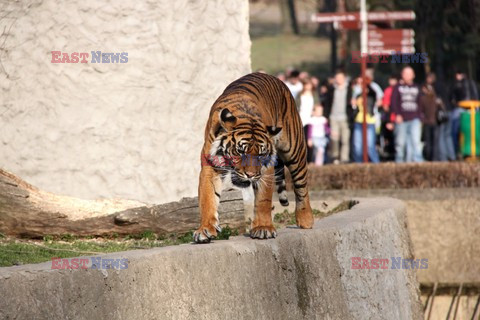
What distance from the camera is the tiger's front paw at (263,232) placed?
8359mm

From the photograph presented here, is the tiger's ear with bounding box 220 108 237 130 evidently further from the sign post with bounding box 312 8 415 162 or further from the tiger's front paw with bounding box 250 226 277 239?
the sign post with bounding box 312 8 415 162

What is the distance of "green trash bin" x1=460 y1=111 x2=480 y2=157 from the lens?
24.5 m

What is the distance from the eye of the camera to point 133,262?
653cm

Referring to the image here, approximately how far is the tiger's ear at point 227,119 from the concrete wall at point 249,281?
0.71 meters

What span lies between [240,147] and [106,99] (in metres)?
2.58

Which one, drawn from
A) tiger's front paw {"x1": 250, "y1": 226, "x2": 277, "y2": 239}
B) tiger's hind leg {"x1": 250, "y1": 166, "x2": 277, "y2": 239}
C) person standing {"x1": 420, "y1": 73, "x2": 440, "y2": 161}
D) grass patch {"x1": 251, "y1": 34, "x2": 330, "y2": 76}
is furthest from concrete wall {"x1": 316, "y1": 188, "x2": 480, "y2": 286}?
grass patch {"x1": 251, "y1": 34, "x2": 330, "y2": 76}

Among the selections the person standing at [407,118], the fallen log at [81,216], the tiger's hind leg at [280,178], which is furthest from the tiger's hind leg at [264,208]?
the person standing at [407,118]

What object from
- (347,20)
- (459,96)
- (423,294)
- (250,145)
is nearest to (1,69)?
(250,145)

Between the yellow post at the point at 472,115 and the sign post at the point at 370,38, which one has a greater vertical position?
the sign post at the point at 370,38

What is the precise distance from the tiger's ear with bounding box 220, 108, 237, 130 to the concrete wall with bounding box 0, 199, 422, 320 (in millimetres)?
714

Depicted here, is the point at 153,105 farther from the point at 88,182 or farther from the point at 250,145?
the point at 250,145

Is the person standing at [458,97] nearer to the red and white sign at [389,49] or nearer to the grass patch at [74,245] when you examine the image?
the red and white sign at [389,49]

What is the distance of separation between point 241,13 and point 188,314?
4.95 meters

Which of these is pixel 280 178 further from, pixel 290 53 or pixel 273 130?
pixel 290 53
